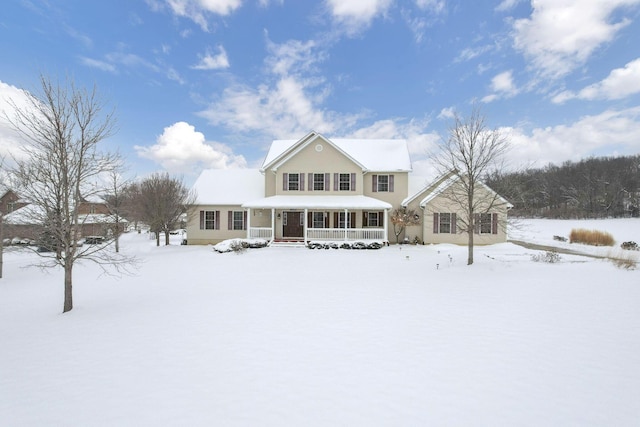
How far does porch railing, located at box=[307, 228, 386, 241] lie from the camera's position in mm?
19891

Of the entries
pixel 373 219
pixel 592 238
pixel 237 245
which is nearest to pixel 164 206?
pixel 237 245

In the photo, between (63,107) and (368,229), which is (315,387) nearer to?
(63,107)

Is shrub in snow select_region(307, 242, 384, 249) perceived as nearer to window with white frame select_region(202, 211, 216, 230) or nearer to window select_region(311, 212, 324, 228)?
window select_region(311, 212, 324, 228)

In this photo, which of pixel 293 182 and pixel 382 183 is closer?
pixel 293 182

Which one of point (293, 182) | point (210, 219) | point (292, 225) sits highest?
point (293, 182)

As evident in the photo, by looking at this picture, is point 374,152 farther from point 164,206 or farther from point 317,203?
point 164,206

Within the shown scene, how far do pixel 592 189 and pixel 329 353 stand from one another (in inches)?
3003

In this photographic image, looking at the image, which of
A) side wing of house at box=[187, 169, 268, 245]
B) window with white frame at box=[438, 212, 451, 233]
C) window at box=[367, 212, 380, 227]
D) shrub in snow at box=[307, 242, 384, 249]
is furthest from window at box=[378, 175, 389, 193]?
side wing of house at box=[187, 169, 268, 245]

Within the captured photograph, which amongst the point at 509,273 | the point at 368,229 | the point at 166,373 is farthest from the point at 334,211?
the point at 166,373

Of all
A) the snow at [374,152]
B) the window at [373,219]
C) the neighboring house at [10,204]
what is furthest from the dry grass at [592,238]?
the neighboring house at [10,204]

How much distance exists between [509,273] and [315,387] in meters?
10.3

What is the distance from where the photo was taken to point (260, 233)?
20734 millimetres

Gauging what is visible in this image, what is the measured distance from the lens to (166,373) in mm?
4590

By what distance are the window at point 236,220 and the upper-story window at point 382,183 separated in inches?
425
